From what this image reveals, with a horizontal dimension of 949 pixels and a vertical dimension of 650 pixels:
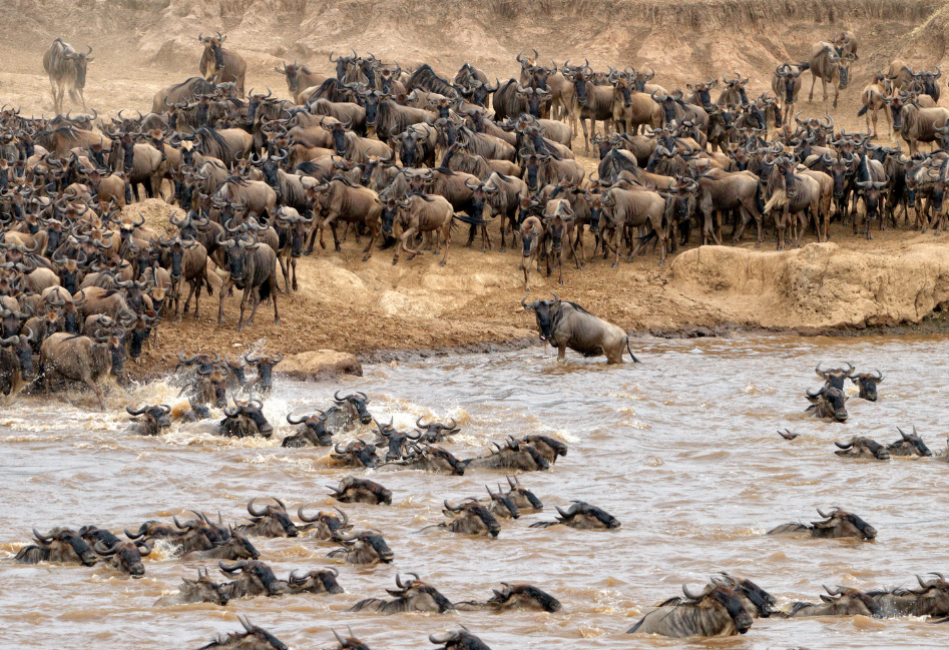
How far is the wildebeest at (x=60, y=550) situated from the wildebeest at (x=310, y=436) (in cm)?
432

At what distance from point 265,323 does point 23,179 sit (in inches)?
196

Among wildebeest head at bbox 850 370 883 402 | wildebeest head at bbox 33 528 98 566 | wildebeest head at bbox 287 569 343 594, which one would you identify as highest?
wildebeest head at bbox 287 569 343 594

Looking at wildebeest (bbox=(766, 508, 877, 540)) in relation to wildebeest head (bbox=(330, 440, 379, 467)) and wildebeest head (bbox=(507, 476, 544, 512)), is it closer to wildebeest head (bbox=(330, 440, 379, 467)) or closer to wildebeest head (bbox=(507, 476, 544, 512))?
wildebeest head (bbox=(507, 476, 544, 512))

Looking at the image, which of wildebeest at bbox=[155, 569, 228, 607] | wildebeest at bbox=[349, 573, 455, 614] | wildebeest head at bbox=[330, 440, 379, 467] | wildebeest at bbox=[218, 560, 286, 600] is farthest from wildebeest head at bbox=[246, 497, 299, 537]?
wildebeest head at bbox=[330, 440, 379, 467]

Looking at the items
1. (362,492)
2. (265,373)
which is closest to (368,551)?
(362,492)

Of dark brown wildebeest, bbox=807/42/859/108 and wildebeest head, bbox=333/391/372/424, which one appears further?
dark brown wildebeest, bbox=807/42/859/108

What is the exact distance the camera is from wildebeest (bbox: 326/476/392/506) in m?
11.7

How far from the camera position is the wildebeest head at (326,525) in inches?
415

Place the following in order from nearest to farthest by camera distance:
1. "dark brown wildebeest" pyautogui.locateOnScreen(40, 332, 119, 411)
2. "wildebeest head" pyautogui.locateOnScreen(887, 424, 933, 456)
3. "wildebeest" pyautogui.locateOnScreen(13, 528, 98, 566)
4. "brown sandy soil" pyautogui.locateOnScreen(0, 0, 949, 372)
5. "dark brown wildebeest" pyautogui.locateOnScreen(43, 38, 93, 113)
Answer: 1. "wildebeest" pyautogui.locateOnScreen(13, 528, 98, 566)
2. "wildebeest head" pyautogui.locateOnScreen(887, 424, 933, 456)
3. "dark brown wildebeest" pyautogui.locateOnScreen(40, 332, 119, 411)
4. "brown sandy soil" pyautogui.locateOnScreen(0, 0, 949, 372)
5. "dark brown wildebeest" pyautogui.locateOnScreen(43, 38, 93, 113)

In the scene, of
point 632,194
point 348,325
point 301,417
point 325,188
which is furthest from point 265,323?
point 632,194

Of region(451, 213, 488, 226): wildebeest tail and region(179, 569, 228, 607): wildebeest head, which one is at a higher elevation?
region(451, 213, 488, 226): wildebeest tail

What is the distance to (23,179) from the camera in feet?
69.5

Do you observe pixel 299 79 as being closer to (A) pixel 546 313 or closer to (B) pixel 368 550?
(A) pixel 546 313

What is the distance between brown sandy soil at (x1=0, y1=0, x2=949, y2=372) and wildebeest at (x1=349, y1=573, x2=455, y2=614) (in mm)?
9048
